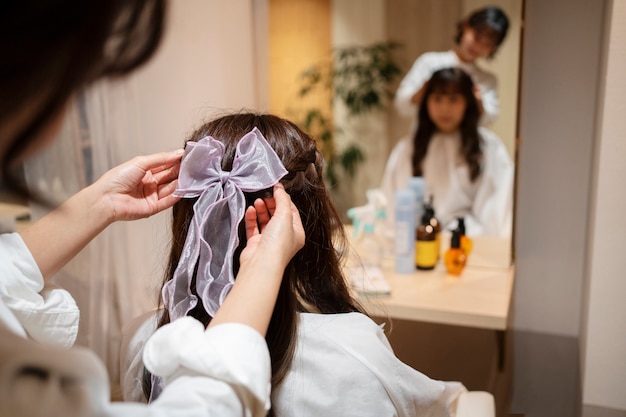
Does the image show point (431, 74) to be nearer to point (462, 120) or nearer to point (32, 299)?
point (462, 120)

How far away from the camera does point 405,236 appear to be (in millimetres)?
1538

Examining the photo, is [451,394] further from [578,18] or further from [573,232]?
[578,18]

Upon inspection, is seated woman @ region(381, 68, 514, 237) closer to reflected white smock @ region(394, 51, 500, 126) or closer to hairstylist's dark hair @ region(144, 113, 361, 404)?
reflected white smock @ region(394, 51, 500, 126)

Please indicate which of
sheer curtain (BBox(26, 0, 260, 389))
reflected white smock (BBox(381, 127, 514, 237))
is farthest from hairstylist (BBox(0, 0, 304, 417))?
reflected white smock (BBox(381, 127, 514, 237))

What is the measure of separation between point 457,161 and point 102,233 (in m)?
0.95

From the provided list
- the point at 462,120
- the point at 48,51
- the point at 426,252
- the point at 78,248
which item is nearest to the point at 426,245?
the point at 426,252

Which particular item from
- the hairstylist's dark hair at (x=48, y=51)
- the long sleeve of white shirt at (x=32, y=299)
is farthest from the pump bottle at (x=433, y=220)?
the hairstylist's dark hair at (x=48, y=51)

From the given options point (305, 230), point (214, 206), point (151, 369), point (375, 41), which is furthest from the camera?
point (375, 41)

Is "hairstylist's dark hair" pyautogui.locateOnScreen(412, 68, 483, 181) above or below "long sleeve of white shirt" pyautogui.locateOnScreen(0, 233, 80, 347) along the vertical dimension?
above

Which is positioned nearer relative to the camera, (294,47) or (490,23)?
(490,23)

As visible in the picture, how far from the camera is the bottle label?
1.52 m

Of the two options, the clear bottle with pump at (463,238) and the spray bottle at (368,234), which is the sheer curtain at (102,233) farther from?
the clear bottle with pump at (463,238)

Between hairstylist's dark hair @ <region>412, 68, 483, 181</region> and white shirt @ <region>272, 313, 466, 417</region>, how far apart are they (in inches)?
31.2

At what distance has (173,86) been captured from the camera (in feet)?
5.36
